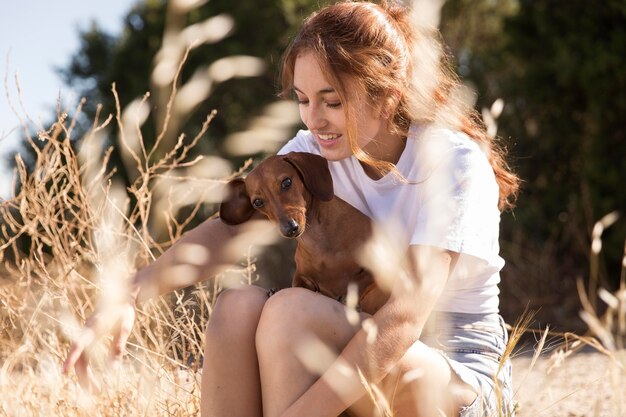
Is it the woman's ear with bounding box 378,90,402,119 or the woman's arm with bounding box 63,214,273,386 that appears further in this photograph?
the woman's ear with bounding box 378,90,402,119

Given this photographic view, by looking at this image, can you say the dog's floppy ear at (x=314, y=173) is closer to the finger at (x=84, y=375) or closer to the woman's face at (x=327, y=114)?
the woman's face at (x=327, y=114)

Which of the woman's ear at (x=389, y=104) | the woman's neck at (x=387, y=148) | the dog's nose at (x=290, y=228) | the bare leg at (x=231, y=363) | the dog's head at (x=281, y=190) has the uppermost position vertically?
the woman's ear at (x=389, y=104)

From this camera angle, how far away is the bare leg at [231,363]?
2080 mm

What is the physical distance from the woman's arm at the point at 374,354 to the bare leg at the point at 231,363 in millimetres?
194

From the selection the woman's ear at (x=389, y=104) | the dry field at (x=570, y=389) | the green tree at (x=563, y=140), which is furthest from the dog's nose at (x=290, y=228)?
the green tree at (x=563, y=140)

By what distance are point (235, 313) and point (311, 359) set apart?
27cm

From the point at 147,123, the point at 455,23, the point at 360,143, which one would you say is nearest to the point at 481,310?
the point at 360,143

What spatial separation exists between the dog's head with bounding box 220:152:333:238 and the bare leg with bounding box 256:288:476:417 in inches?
13.5

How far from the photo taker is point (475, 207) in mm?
2102

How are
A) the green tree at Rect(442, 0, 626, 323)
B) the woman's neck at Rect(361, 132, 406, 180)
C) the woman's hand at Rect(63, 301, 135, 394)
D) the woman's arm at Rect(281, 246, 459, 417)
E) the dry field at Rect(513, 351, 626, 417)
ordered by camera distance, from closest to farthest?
the woman's arm at Rect(281, 246, 459, 417)
the woman's hand at Rect(63, 301, 135, 394)
the woman's neck at Rect(361, 132, 406, 180)
the dry field at Rect(513, 351, 626, 417)
the green tree at Rect(442, 0, 626, 323)

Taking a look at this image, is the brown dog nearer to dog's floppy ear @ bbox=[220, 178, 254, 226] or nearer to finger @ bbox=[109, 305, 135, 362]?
dog's floppy ear @ bbox=[220, 178, 254, 226]

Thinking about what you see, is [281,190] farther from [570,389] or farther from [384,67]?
[570,389]

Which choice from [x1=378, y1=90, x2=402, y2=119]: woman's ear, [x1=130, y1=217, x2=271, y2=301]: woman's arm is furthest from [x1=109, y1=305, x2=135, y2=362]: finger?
[x1=378, y1=90, x2=402, y2=119]: woman's ear

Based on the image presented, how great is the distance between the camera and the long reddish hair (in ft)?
7.46
